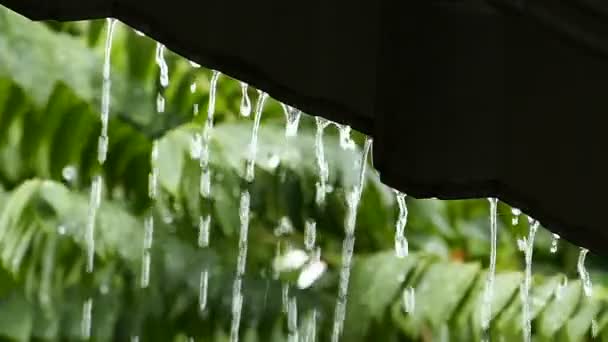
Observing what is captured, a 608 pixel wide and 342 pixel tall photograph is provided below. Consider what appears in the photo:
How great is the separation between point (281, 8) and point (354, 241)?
103 cm

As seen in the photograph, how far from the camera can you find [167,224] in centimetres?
146

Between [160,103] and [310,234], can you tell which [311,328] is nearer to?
[310,234]

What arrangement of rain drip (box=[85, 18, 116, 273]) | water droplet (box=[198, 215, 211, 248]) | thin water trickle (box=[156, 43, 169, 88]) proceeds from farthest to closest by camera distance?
water droplet (box=[198, 215, 211, 248]) < rain drip (box=[85, 18, 116, 273]) < thin water trickle (box=[156, 43, 169, 88])

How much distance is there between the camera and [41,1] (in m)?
0.55

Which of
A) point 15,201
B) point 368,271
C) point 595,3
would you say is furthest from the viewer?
point 368,271

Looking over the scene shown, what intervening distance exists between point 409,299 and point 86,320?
475mm

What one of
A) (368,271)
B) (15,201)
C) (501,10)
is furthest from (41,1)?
(368,271)

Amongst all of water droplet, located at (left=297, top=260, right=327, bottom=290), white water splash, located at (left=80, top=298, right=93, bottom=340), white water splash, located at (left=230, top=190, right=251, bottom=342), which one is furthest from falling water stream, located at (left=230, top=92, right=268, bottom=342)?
white water splash, located at (left=80, top=298, right=93, bottom=340)

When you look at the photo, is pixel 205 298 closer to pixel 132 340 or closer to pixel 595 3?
pixel 132 340

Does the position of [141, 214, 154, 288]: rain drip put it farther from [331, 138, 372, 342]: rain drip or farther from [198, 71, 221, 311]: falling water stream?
[331, 138, 372, 342]: rain drip

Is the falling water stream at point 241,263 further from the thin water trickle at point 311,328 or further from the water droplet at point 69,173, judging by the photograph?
the water droplet at point 69,173

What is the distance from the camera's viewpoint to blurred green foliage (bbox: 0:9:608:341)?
53.9 inches

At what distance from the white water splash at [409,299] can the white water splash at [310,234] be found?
0.20 metres

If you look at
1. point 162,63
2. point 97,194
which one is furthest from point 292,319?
point 162,63
